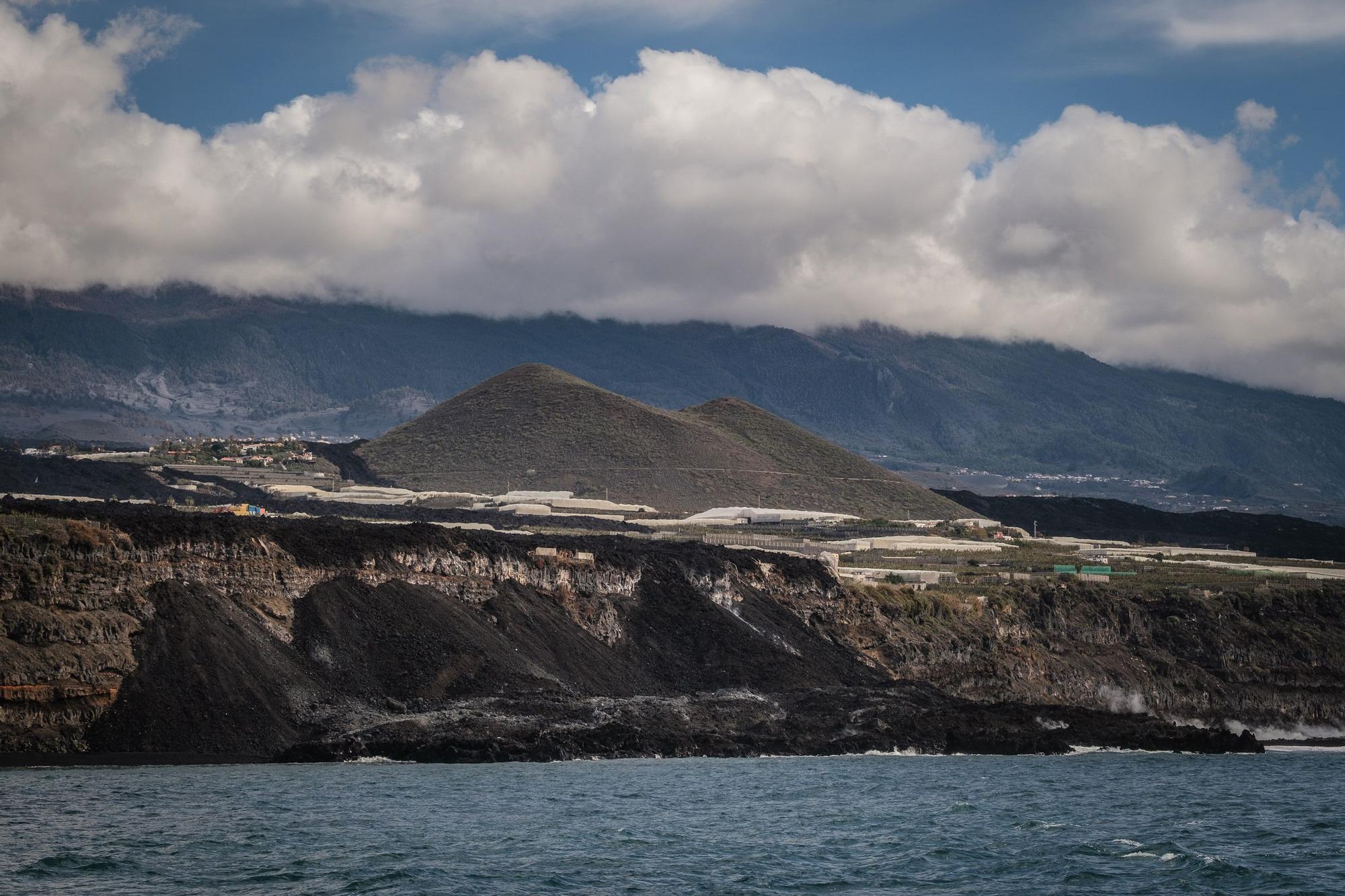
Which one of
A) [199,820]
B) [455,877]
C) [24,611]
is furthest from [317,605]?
[455,877]

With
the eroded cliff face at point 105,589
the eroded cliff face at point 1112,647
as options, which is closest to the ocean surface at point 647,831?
the eroded cliff face at point 105,589

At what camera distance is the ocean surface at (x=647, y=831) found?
5059cm

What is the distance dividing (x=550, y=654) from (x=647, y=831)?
38.6 m

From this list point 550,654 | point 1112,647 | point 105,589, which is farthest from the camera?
point 1112,647

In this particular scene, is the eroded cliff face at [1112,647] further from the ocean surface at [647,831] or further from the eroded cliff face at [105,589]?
the ocean surface at [647,831]

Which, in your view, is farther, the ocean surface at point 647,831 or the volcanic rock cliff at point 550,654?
the volcanic rock cliff at point 550,654

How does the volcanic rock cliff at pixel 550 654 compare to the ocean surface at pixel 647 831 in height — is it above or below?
above

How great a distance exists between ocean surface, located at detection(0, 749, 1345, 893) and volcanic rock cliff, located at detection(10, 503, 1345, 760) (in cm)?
502

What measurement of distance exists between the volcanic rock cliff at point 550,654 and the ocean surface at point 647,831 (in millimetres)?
Answer: 5022

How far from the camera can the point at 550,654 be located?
320ft

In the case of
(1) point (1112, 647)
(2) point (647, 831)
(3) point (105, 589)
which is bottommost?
(2) point (647, 831)

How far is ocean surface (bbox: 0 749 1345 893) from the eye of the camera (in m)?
50.6

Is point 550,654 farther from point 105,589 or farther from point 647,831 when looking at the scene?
point 647,831

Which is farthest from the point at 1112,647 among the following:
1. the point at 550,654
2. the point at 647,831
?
the point at 647,831
